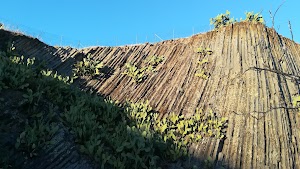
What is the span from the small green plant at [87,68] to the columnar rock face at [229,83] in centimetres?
32

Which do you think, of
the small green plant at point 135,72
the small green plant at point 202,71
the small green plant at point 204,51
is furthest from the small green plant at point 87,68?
the small green plant at point 204,51

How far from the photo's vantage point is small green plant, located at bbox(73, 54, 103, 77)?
13.1 meters

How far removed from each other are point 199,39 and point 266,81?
171 inches

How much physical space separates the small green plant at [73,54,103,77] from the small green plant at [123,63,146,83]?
1131 mm

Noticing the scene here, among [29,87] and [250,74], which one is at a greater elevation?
[250,74]

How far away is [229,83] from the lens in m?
→ 11.9

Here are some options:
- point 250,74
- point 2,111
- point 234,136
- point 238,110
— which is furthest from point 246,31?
point 2,111

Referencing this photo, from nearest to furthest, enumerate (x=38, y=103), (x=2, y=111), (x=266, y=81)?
1. (x=2, y=111)
2. (x=38, y=103)
3. (x=266, y=81)

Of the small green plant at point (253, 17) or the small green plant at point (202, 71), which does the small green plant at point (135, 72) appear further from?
the small green plant at point (253, 17)

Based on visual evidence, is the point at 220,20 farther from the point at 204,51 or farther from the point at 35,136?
the point at 35,136

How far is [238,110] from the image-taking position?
35.0 ft

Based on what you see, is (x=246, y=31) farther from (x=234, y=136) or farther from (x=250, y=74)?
(x=234, y=136)

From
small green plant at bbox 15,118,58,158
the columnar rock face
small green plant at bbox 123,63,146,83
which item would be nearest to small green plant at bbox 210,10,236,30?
the columnar rock face

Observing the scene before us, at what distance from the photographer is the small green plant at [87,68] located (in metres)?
13.1
